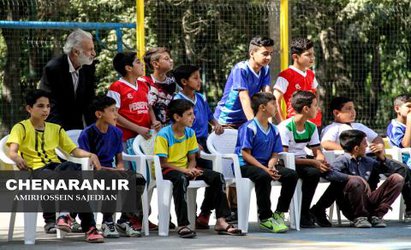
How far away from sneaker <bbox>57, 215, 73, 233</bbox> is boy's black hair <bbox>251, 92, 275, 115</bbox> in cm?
194

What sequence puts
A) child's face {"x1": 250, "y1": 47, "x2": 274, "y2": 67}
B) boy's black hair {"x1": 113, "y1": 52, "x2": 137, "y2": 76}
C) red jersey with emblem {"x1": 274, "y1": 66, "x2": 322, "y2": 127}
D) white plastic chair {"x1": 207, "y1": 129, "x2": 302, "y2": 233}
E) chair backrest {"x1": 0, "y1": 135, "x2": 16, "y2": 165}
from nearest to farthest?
chair backrest {"x1": 0, "y1": 135, "x2": 16, "y2": 165}
white plastic chair {"x1": 207, "y1": 129, "x2": 302, "y2": 233}
boy's black hair {"x1": 113, "y1": 52, "x2": 137, "y2": 76}
child's face {"x1": 250, "y1": 47, "x2": 274, "y2": 67}
red jersey with emblem {"x1": 274, "y1": 66, "x2": 322, "y2": 127}

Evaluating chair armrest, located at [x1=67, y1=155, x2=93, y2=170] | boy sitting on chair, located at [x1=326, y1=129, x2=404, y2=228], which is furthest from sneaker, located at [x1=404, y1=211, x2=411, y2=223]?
chair armrest, located at [x1=67, y1=155, x2=93, y2=170]

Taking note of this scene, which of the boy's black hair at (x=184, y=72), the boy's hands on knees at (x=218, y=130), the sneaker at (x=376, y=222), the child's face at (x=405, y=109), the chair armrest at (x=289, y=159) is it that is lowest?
the sneaker at (x=376, y=222)

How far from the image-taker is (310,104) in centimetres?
1048

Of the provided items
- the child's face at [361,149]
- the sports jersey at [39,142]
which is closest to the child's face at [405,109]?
the child's face at [361,149]

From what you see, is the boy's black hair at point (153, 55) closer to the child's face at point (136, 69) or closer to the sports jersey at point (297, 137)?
the child's face at point (136, 69)

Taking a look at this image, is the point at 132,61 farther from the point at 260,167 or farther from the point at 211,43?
the point at 211,43

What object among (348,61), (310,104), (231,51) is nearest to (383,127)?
(348,61)

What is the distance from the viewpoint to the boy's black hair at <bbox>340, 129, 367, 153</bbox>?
1053cm

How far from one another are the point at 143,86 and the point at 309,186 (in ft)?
5.46

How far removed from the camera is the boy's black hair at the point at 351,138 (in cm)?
1053

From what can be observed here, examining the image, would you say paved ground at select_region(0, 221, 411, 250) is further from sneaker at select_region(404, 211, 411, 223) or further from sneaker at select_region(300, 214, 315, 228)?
sneaker at select_region(404, 211, 411, 223)

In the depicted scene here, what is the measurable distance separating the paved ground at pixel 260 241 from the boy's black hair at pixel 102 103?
105 centimetres

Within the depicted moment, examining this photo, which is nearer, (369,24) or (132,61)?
(132,61)
